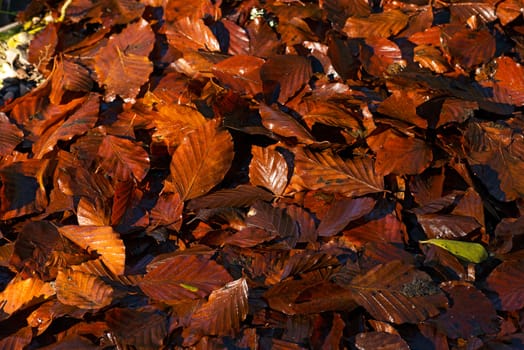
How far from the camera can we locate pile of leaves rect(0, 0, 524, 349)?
123 cm

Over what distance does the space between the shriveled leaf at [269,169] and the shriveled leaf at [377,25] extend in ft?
1.69

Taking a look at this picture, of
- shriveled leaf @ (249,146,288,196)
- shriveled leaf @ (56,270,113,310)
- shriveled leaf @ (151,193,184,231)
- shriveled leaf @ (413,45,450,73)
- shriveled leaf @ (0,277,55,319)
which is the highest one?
shriveled leaf @ (413,45,450,73)

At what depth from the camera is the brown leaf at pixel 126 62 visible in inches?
67.6

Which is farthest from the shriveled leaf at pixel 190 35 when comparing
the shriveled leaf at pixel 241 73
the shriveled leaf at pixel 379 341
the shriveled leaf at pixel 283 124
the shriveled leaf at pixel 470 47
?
the shriveled leaf at pixel 379 341

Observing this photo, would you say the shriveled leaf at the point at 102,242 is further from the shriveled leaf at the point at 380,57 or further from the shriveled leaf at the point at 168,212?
the shriveled leaf at the point at 380,57

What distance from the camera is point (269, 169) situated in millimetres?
1477

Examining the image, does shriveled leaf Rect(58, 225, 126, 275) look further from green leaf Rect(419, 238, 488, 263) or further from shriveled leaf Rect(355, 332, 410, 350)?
green leaf Rect(419, 238, 488, 263)

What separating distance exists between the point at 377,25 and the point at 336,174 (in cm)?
58

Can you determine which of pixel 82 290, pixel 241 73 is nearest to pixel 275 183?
pixel 241 73

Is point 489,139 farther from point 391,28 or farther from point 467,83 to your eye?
point 391,28

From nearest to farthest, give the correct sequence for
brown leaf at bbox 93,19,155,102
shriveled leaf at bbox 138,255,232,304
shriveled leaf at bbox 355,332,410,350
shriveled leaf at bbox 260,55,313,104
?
shriveled leaf at bbox 355,332,410,350 → shriveled leaf at bbox 138,255,232,304 → shriveled leaf at bbox 260,55,313,104 → brown leaf at bbox 93,19,155,102

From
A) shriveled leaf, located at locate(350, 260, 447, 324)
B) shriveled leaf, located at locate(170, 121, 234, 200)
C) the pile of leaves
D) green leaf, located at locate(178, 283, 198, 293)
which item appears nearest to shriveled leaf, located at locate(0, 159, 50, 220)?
the pile of leaves

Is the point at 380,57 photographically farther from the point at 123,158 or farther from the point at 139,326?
the point at 139,326

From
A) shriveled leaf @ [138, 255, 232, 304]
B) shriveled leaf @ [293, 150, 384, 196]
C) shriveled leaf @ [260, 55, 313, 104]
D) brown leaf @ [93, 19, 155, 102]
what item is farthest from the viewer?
brown leaf @ [93, 19, 155, 102]
